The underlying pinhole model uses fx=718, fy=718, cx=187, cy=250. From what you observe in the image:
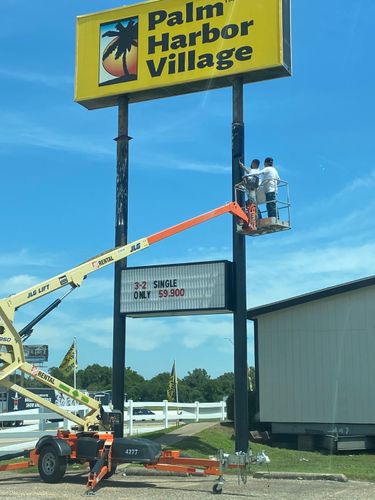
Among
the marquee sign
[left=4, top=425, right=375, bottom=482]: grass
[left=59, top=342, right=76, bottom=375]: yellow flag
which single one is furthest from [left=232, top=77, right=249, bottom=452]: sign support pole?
[left=59, top=342, right=76, bottom=375]: yellow flag

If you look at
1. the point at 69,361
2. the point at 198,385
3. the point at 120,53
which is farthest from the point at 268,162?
the point at 198,385

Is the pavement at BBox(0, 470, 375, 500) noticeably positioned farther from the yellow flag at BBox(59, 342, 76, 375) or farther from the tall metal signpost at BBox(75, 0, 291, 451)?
the yellow flag at BBox(59, 342, 76, 375)

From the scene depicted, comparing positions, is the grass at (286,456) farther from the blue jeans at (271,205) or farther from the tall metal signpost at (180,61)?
the blue jeans at (271,205)

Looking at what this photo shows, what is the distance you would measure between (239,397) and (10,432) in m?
6.51

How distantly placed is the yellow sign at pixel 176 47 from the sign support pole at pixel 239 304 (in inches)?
41.6

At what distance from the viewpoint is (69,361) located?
51344mm

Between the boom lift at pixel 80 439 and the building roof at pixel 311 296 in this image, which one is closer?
the boom lift at pixel 80 439

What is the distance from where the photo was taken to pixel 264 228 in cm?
2006

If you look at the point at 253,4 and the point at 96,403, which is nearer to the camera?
the point at 96,403

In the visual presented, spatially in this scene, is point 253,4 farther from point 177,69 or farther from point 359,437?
point 359,437

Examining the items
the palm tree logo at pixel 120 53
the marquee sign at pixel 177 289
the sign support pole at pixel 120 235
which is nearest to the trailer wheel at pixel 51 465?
the sign support pole at pixel 120 235

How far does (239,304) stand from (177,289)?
2.19m

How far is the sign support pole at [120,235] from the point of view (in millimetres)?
22562

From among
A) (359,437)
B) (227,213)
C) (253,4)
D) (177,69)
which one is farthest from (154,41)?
(359,437)
